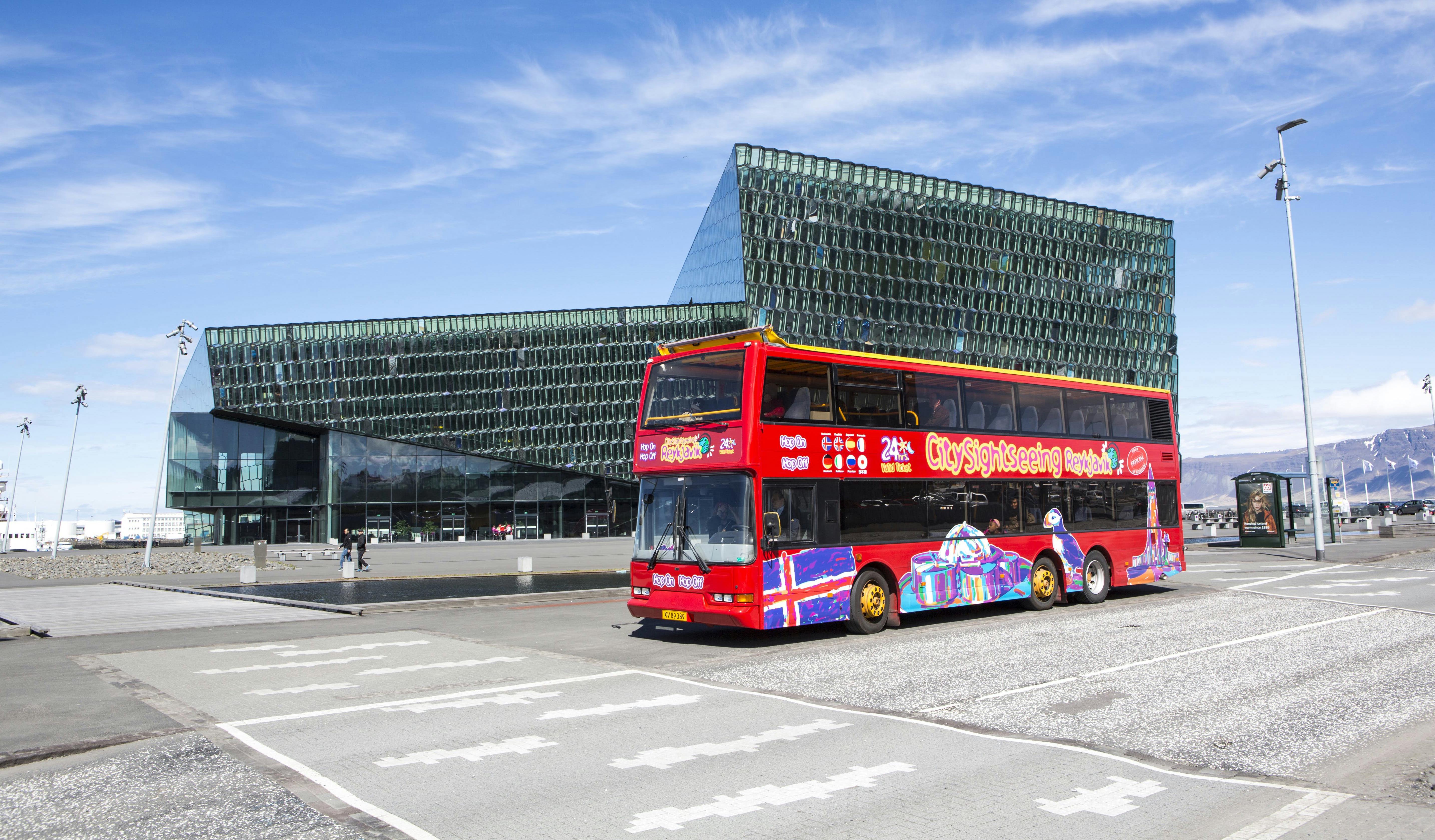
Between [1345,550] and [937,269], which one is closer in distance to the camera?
[1345,550]

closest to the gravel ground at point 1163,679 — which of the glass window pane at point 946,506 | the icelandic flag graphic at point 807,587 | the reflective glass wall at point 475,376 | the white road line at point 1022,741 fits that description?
the white road line at point 1022,741

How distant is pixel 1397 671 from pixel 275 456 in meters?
71.9

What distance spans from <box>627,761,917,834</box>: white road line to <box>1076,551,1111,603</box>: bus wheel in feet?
42.7

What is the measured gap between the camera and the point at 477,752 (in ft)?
26.1

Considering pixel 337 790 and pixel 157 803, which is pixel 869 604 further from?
pixel 157 803

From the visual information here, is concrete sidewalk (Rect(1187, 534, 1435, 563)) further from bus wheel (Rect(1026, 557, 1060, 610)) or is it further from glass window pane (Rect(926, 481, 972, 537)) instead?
glass window pane (Rect(926, 481, 972, 537))

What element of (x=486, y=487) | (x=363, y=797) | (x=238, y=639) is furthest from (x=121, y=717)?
(x=486, y=487)

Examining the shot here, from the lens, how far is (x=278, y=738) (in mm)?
8578

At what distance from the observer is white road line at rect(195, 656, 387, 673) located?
12.6m

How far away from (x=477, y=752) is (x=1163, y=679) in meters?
7.20

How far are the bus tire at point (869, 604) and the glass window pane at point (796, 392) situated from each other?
2.58 metres

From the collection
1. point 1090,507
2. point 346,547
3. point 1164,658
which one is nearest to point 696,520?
point 1164,658

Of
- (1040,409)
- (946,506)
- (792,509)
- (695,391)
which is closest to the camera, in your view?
(792,509)

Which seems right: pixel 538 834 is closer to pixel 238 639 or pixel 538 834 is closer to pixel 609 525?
pixel 238 639
